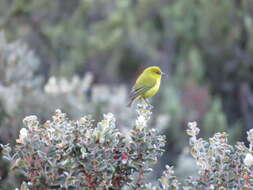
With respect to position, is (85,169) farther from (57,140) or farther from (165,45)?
(165,45)

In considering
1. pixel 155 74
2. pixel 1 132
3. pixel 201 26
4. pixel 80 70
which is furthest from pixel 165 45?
pixel 155 74

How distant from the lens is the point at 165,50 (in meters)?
17.1

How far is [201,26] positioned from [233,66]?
4.49 feet

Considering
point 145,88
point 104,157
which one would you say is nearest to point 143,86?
point 145,88

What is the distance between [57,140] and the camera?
3117 millimetres

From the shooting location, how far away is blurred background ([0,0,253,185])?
534 inches

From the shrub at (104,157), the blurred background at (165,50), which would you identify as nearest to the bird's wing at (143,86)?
the shrub at (104,157)

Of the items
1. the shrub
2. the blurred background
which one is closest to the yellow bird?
the shrub

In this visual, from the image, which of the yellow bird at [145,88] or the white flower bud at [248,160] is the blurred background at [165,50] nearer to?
the yellow bird at [145,88]

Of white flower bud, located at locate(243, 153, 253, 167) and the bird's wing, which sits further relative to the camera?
the bird's wing

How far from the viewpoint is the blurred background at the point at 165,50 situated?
1356 cm

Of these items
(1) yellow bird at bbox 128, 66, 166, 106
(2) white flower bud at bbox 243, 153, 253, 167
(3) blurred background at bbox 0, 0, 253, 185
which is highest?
(3) blurred background at bbox 0, 0, 253, 185

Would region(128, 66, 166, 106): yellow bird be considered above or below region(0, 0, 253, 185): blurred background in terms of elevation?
below

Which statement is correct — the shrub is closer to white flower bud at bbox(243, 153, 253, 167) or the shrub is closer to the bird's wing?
white flower bud at bbox(243, 153, 253, 167)
